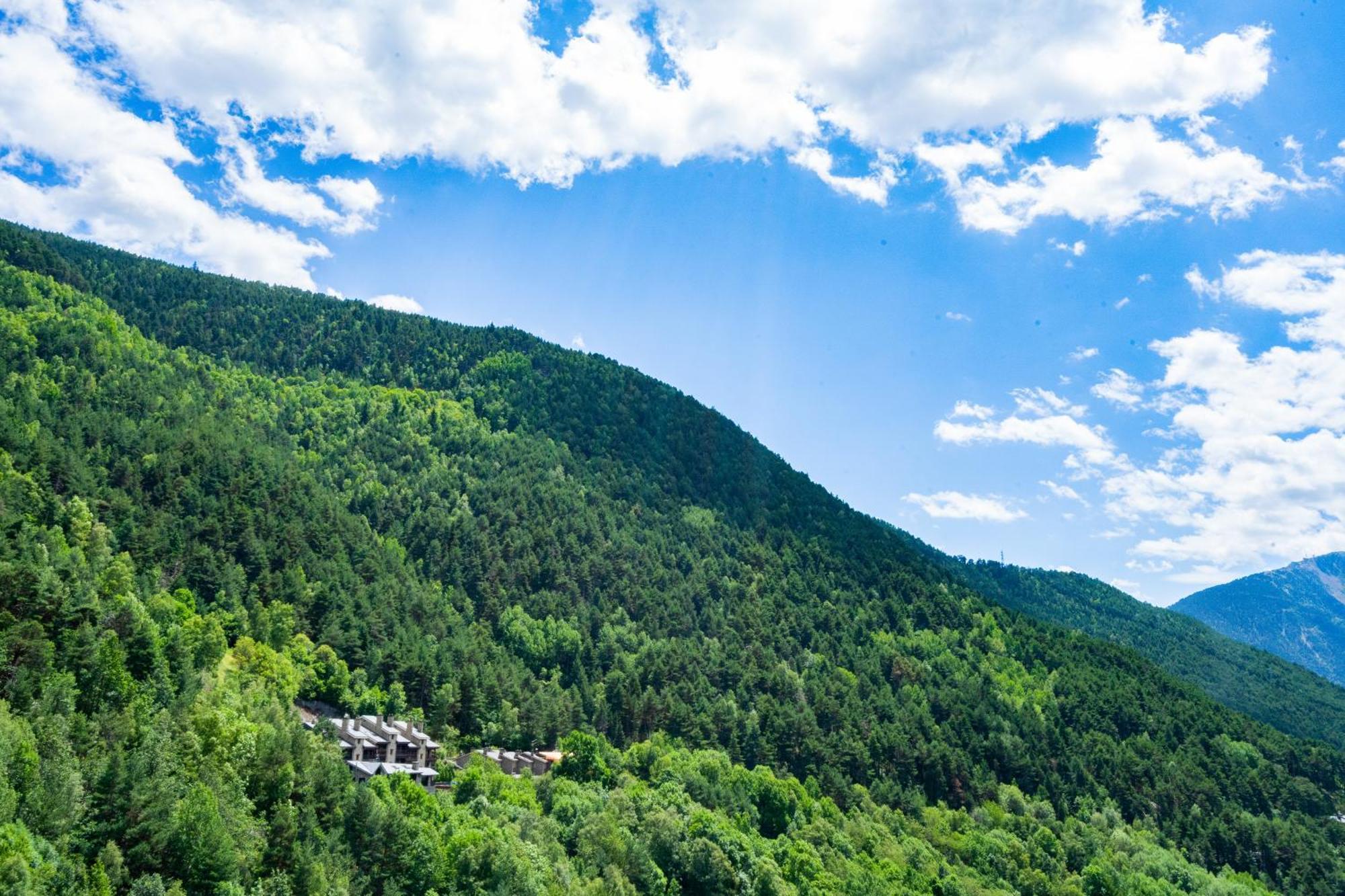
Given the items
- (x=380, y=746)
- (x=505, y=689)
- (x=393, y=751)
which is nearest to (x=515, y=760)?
(x=505, y=689)

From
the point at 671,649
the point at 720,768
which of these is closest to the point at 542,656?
the point at 671,649

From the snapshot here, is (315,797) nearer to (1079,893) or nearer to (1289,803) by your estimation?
(1079,893)

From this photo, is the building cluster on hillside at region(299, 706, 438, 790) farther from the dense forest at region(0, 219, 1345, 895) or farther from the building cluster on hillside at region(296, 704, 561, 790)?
the dense forest at region(0, 219, 1345, 895)

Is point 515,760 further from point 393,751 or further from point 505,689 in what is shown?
point 393,751

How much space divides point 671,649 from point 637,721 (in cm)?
1967

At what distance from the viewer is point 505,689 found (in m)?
118

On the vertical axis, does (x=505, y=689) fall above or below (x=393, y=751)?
above

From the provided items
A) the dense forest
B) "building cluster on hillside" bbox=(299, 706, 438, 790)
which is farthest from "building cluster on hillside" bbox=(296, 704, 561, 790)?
the dense forest

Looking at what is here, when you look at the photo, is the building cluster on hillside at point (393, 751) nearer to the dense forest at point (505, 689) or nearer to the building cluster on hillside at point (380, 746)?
the building cluster on hillside at point (380, 746)

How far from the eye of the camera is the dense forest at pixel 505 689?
56.9 m

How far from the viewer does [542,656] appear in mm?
140375

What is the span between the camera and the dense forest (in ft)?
187

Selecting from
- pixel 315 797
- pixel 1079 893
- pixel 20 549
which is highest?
pixel 20 549

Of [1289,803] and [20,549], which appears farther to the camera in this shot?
[1289,803]
